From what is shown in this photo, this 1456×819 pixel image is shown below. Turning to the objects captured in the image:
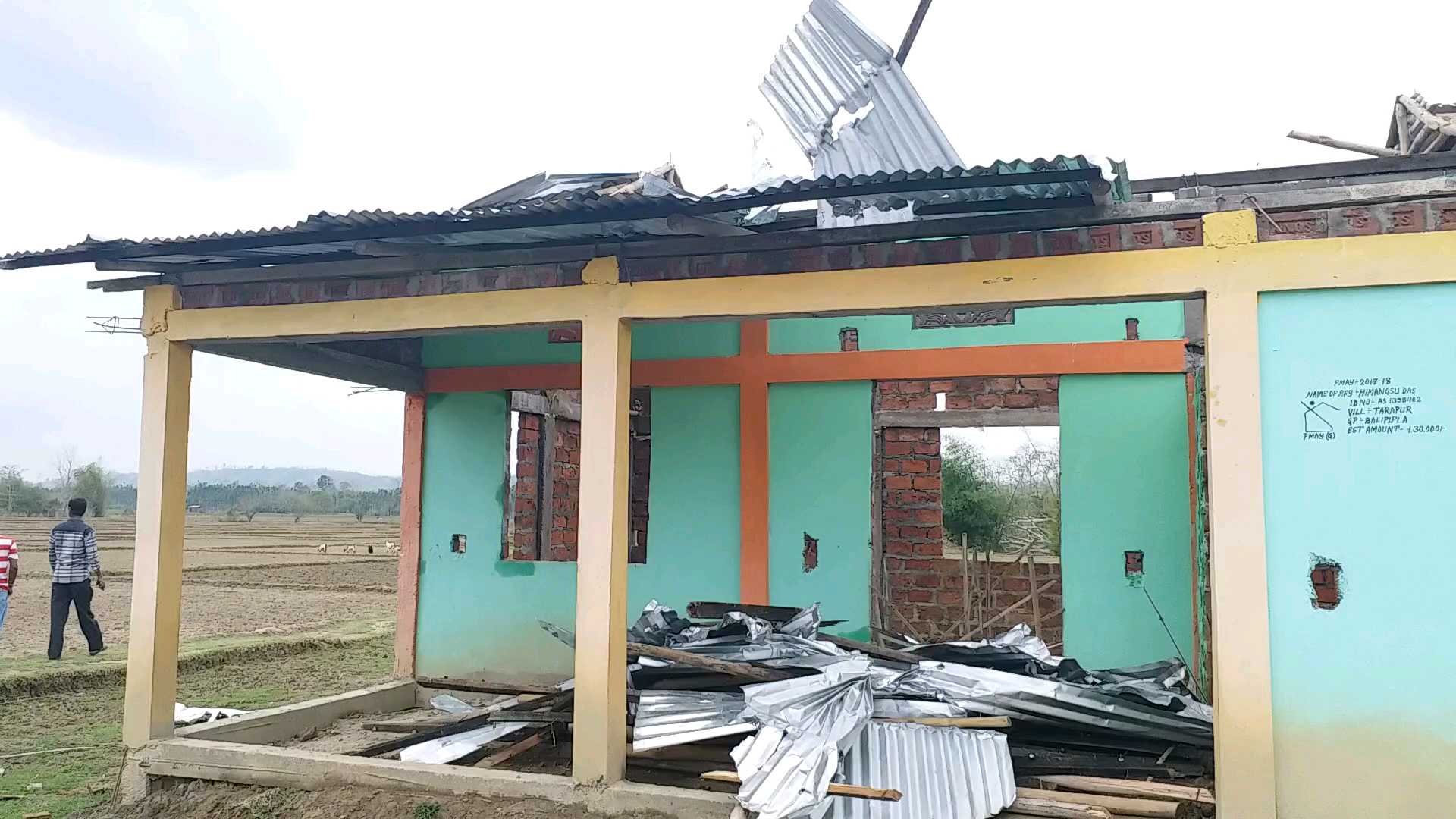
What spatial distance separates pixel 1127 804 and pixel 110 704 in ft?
29.3

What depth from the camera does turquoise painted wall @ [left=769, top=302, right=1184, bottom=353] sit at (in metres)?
7.21

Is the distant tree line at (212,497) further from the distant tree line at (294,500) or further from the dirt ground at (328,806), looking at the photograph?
the dirt ground at (328,806)

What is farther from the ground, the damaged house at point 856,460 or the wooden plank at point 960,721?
the damaged house at point 856,460

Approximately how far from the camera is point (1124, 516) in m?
7.17

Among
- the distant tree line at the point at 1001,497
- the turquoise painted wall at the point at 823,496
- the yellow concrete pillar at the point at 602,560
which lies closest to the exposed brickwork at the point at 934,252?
the yellow concrete pillar at the point at 602,560

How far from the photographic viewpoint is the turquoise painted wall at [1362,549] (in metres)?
4.39

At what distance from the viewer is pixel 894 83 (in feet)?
18.6

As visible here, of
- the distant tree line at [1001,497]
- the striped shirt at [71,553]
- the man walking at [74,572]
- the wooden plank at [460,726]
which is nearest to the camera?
the wooden plank at [460,726]

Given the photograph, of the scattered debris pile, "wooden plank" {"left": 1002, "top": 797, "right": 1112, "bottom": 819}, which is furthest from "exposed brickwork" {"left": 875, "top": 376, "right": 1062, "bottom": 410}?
"wooden plank" {"left": 1002, "top": 797, "right": 1112, "bottom": 819}

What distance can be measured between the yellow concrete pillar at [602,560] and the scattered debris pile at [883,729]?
8.5 inches

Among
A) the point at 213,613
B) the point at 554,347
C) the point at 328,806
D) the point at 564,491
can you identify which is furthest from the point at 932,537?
the point at 213,613

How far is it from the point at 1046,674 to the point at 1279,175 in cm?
346

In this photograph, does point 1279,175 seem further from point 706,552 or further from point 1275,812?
point 706,552

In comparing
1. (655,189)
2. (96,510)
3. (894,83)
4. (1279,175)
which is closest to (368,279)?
(655,189)
